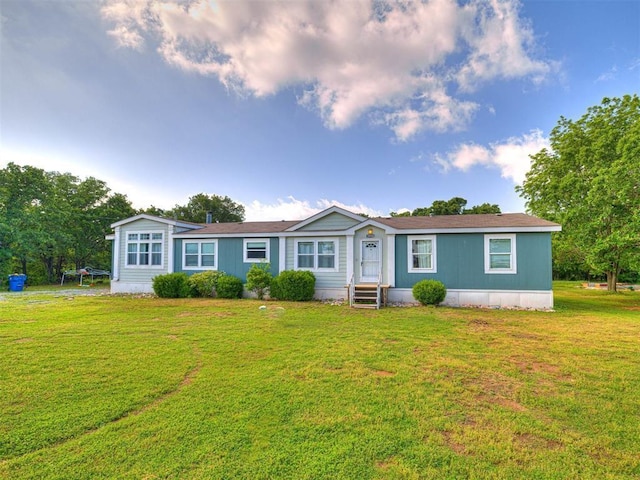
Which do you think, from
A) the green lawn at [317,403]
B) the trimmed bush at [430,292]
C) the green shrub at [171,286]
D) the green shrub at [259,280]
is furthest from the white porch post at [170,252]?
the trimmed bush at [430,292]

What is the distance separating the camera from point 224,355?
16.5 feet

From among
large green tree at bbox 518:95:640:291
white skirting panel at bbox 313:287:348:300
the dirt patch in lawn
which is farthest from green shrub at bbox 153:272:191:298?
large green tree at bbox 518:95:640:291

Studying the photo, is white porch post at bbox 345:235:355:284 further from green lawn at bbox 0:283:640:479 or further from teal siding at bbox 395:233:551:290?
green lawn at bbox 0:283:640:479

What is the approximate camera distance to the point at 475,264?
1096cm

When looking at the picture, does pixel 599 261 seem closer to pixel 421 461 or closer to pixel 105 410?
pixel 421 461

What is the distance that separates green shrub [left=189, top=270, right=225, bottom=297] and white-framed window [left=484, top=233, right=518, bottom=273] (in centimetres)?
1099

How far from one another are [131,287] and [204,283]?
4.64 meters

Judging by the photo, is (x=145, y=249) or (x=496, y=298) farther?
(x=145, y=249)

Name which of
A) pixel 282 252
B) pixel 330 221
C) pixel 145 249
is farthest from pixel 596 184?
pixel 145 249

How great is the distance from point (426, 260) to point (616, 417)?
337 inches

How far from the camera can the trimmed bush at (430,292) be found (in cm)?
1052

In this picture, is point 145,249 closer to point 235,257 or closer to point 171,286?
point 171,286

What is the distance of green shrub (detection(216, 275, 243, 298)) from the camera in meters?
12.6

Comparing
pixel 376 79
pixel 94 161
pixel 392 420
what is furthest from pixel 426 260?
pixel 94 161
